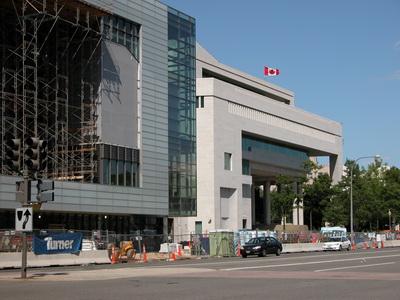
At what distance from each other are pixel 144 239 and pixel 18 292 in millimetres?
32383

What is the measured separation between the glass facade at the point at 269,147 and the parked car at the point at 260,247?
4067 cm

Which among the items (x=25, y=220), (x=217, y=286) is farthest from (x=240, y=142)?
(x=217, y=286)

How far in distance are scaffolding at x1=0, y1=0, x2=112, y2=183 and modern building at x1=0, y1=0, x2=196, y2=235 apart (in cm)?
9

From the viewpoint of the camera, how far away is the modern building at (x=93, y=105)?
4956 centimetres

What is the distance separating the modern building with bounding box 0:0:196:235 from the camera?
4956 cm

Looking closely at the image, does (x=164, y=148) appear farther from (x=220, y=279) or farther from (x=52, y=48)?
(x=220, y=279)

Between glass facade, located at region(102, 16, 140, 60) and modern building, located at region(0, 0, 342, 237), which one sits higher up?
glass facade, located at region(102, 16, 140, 60)

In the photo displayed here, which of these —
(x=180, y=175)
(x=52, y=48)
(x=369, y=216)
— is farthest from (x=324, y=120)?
(x=52, y=48)

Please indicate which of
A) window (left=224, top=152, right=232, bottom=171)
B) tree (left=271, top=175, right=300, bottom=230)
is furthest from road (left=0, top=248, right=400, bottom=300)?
tree (left=271, top=175, right=300, bottom=230)

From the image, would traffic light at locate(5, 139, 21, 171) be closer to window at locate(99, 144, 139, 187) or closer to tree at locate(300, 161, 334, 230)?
window at locate(99, 144, 139, 187)

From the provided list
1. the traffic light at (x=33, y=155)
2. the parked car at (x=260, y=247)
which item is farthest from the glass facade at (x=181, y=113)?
the traffic light at (x=33, y=155)

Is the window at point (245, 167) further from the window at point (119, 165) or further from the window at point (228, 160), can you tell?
the window at point (119, 165)

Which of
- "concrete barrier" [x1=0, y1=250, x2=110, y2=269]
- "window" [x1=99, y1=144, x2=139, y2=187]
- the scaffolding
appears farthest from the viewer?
"window" [x1=99, y1=144, x2=139, y2=187]

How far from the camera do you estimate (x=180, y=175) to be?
210 ft
